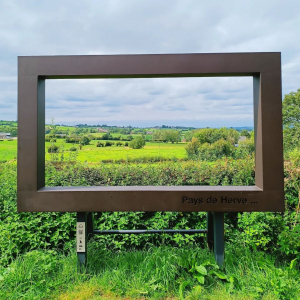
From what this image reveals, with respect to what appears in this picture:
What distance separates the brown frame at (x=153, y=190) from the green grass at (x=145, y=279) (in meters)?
0.60

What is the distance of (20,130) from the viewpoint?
243 cm

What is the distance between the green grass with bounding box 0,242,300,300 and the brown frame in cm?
60

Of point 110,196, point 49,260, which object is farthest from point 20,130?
point 49,260

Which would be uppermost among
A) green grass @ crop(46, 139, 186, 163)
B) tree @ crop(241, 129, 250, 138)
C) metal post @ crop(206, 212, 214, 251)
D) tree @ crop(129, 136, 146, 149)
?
tree @ crop(241, 129, 250, 138)

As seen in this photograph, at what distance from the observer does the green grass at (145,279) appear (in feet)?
Answer: 7.25

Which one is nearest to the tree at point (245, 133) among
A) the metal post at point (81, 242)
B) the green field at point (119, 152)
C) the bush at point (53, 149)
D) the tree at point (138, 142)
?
the green field at point (119, 152)

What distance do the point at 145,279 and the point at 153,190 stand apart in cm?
86

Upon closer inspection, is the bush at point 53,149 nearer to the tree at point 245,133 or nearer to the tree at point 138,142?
the tree at point 138,142

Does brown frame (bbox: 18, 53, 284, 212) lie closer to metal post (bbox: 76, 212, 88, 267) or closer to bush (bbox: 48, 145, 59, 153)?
metal post (bbox: 76, 212, 88, 267)

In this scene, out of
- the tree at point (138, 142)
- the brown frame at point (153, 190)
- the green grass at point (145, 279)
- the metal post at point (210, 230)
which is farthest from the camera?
the tree at point (138, 142)

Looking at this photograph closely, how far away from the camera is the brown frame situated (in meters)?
2.41

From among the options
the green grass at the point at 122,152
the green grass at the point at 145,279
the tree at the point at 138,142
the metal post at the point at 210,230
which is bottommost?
the green grass at the point at 145,279

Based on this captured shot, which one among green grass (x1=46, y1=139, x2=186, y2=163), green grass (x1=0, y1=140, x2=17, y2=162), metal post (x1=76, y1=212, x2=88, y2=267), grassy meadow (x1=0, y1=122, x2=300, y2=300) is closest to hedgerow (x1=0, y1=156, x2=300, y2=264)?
grassy meadow (x1=0, y1=122, x2=300, y2=300)

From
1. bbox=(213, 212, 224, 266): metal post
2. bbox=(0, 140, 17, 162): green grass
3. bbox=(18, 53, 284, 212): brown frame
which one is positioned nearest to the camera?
bbox=(18, 53, 284, 212): brown frame
